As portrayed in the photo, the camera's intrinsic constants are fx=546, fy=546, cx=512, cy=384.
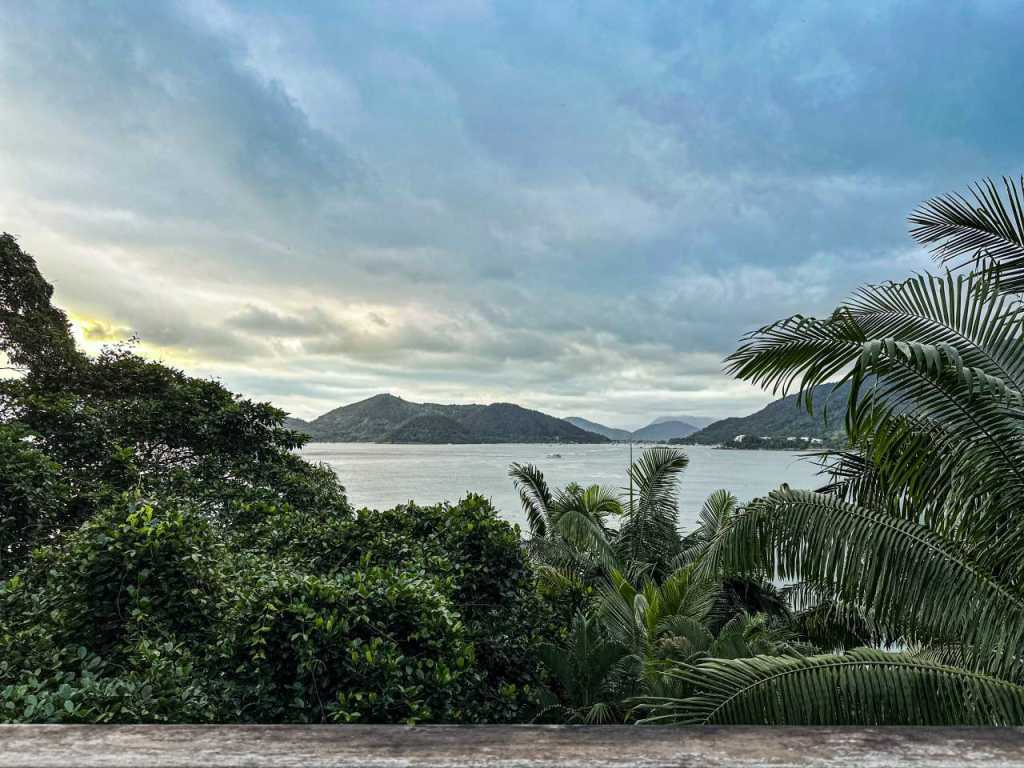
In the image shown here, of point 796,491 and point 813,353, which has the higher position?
point 813,353

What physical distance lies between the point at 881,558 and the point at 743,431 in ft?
248

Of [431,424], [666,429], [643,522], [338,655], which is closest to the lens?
[338,655]

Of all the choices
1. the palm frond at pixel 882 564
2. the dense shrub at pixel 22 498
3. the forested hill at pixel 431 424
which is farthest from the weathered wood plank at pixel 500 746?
the forested hill at pixel 431 424

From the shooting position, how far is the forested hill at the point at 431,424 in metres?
108

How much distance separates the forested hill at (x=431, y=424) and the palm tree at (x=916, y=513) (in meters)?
104

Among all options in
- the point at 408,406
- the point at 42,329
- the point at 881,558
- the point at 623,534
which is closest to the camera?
the point at 881,558

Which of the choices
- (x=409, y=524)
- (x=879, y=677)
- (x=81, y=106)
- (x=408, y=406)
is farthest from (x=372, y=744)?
(x=408, y=406)

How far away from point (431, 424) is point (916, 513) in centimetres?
10935

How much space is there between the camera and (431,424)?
111 metres

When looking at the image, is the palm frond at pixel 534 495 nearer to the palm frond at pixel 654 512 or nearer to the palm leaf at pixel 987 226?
the palm frond at pixel 654 512

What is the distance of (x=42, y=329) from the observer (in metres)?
11.0

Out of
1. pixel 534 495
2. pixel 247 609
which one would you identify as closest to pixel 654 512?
pixel 534 495

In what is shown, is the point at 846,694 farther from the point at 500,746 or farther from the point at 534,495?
the point at 534,495

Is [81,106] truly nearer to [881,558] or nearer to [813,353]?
[813,353]
